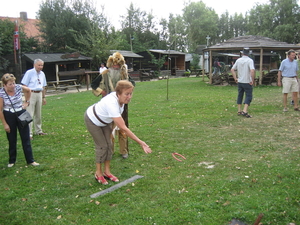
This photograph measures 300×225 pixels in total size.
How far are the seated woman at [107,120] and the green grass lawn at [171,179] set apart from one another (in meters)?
0.39

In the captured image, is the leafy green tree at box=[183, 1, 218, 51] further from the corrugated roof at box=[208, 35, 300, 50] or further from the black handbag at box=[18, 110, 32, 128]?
the black handbag at box=[18, 110, 32, 128]

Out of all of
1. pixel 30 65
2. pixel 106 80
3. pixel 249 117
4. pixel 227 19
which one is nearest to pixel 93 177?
pixel 106 80

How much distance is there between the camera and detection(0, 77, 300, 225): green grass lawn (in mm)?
3613

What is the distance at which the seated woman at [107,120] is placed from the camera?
12.7ft

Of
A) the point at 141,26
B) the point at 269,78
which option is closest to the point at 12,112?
the point at 269,78

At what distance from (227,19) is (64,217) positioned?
93141 mm

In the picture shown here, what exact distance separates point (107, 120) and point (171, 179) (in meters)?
1.38

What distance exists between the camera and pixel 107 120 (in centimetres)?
431

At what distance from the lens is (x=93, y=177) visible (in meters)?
5.00

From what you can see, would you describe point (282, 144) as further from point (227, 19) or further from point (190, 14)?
point (227, 19)

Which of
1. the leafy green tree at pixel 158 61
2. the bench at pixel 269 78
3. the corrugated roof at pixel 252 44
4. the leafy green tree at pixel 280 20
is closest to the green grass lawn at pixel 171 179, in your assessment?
the bench at pixel 269 78

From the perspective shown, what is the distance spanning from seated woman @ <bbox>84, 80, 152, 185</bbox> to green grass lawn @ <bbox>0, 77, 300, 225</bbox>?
392mm

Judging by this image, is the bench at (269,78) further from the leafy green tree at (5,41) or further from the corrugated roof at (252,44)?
the leafy green tree at (5,41)

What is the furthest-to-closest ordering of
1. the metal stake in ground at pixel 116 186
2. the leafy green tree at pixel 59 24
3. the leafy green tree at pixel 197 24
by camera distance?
the leafy green tree at pixel 197 24, the leafy green tree at pixel 59 24, the metal stake in ground at pixel 116 186
